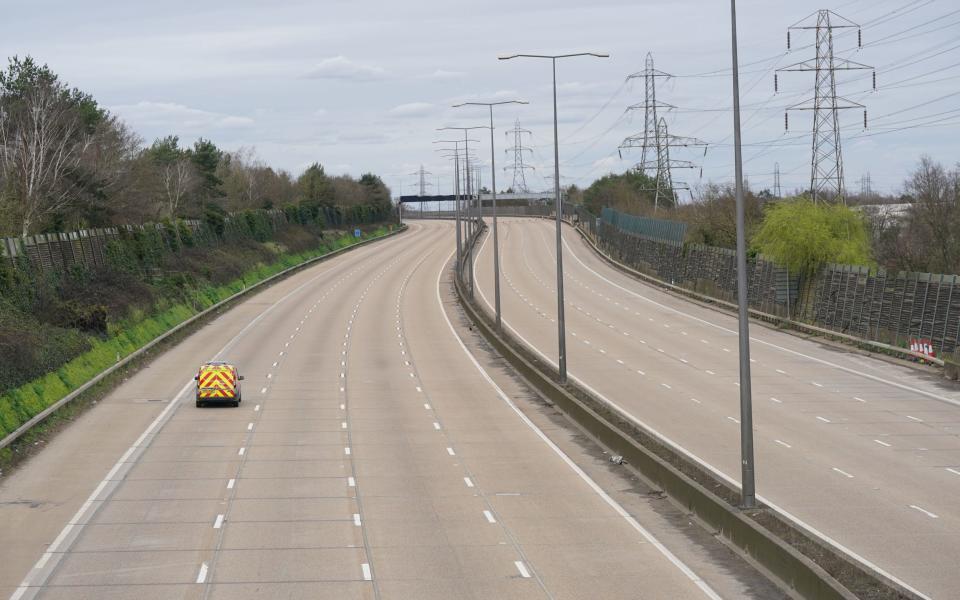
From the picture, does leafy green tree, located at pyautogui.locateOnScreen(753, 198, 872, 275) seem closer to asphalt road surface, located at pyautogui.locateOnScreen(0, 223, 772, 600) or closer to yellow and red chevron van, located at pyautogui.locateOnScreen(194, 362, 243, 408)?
asphalt road surface, located at pyautogui.locateOnScreen(0, 223, 772, 600)

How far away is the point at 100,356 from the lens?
49.4 metres

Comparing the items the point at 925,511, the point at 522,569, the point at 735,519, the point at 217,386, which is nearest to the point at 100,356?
the point at 217,386

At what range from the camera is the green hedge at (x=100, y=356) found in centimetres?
3612

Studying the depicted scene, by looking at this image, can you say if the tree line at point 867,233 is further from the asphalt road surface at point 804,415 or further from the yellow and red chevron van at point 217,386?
the yellow and red chevron van at point 217,386

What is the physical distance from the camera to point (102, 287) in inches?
2427

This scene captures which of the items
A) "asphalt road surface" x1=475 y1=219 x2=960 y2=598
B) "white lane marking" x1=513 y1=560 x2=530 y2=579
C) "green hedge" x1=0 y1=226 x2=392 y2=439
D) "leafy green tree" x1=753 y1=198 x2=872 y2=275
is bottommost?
"asphalt road surface" x1=475 y1=219 x2=960 y2=598

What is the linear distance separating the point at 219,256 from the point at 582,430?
61431 millimetres

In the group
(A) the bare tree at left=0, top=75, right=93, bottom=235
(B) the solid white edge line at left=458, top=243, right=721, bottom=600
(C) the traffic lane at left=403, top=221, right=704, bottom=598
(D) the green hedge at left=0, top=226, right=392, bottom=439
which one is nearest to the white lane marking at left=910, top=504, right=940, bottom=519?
(B) the solid white edge line at left=458, top=243, right=721, bottom=600

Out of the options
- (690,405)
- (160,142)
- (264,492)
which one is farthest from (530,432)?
(160,142)

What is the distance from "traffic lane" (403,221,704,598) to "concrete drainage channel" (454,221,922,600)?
4.38ft

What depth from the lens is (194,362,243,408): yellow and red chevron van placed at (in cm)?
3997

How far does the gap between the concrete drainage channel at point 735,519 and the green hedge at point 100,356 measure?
15995mm

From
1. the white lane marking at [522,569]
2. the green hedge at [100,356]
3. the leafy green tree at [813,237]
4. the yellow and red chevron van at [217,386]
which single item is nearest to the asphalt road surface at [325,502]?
the white lane marking at [522,569]

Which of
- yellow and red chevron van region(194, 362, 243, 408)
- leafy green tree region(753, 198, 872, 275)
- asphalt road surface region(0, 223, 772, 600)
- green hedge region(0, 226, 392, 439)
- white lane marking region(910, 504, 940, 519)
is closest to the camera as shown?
asphalt road surface region(0, 223, 772, 600)
